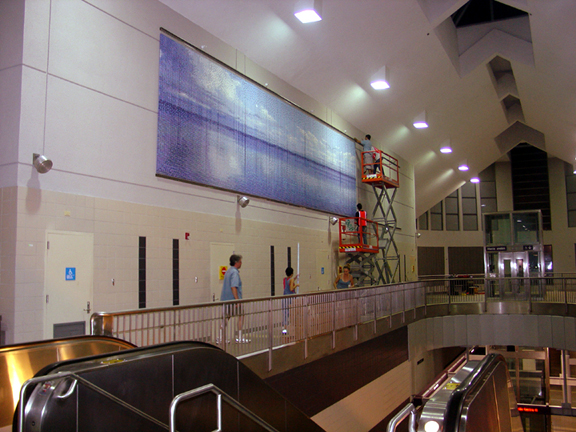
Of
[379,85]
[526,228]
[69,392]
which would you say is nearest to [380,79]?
[379,85]

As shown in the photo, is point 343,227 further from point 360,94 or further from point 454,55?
point 454,55

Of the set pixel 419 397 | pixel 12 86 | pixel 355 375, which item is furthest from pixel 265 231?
pixel 419 397

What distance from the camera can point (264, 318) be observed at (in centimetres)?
830

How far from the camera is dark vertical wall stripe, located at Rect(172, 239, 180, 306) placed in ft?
34.0

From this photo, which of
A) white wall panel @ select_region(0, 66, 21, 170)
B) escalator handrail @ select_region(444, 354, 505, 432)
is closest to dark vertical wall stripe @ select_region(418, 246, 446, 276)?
white wall panel @ select_region(0, 66, 21, 170)

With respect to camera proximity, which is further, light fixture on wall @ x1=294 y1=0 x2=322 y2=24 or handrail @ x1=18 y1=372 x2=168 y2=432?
light fixture on wall @ x1=294 y1=0 x2=322 y2=24

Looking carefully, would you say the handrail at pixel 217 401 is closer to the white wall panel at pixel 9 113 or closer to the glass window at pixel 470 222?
the white wall panel at pixel 9 113

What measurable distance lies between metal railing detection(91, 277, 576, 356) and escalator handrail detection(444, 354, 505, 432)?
357cm

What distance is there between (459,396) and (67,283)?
6478 mm

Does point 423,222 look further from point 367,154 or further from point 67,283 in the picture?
point 67,283

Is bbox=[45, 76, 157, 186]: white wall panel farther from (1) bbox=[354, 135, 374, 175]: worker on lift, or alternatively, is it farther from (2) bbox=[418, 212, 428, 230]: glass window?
(2) bbox=[418, 212, 428, 230]: glass window

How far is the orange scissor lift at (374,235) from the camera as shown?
18.1 metres

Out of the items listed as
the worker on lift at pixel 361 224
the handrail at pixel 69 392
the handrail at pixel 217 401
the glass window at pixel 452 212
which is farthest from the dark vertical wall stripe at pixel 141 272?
the glass window at pixel 452 212

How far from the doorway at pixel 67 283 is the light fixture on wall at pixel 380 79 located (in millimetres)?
10892
